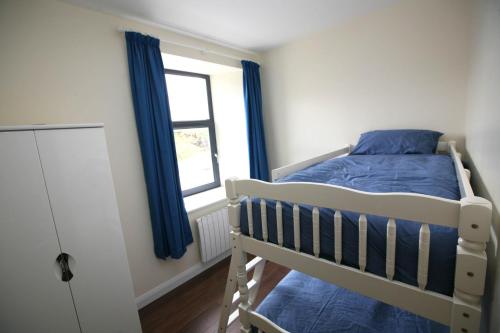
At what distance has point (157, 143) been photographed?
6.24 ft

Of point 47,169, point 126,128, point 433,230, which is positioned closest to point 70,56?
point 126,128

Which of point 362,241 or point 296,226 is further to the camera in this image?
point 296,226

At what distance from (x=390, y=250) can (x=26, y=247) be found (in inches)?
58.6

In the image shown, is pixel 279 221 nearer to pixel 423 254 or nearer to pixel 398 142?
pixel 423 254

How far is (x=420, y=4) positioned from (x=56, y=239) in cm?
316

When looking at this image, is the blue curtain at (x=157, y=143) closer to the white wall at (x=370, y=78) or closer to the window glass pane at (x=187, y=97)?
the window glass pane at (x=187, y=97)

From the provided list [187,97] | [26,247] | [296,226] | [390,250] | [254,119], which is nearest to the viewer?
[390,250]

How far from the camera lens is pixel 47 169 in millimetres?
1105

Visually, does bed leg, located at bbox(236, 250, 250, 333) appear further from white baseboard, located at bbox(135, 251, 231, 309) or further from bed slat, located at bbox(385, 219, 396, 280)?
white baseboard, located at bbox(135, 251, 231, 309)

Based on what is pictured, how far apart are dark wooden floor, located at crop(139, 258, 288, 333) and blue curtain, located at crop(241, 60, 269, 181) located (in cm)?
121

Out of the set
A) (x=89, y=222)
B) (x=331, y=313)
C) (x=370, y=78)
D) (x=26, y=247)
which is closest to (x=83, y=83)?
(x=89, y=222)

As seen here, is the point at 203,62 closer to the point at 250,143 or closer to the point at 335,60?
the point at 250,143

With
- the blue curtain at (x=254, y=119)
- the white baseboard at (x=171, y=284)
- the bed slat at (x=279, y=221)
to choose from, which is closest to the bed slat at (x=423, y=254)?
the bed slat at (x=279, y=221)

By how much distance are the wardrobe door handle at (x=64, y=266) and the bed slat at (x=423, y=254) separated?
1525 mm
